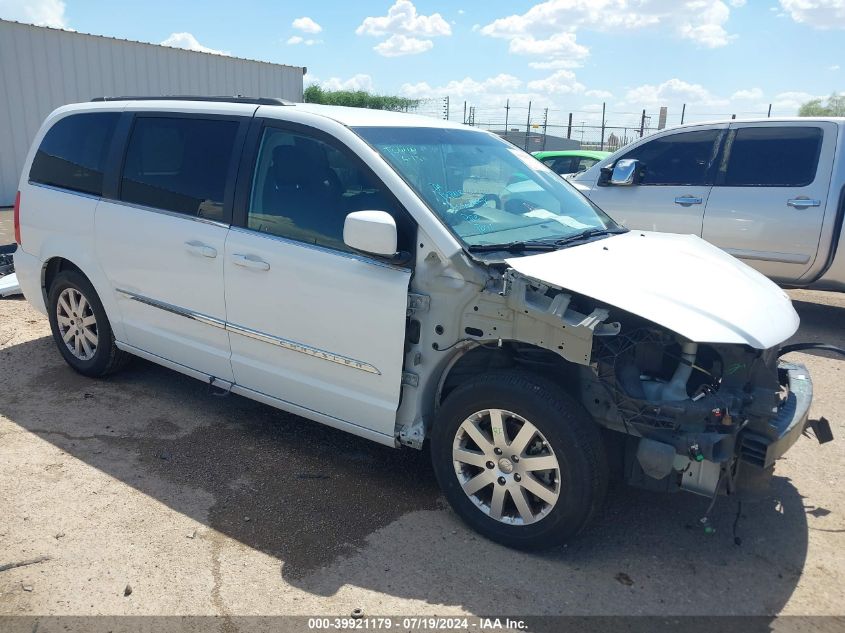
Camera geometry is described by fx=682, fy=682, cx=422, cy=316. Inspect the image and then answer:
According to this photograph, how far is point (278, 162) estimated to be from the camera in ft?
12.3

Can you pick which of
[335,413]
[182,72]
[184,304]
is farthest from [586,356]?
[182,72]

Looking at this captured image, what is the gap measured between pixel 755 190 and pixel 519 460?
497 centimetres

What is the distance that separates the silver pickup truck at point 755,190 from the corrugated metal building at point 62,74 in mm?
11930

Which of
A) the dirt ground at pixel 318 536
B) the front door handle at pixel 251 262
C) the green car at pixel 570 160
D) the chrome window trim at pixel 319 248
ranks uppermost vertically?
the green car at pixel 570 160

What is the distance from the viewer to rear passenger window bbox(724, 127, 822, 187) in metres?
6.48

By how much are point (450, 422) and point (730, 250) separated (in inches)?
188

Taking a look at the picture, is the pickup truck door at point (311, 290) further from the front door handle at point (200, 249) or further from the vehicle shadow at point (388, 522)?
the vehicle shadow at point (388, 522)

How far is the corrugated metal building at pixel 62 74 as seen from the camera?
13.3m

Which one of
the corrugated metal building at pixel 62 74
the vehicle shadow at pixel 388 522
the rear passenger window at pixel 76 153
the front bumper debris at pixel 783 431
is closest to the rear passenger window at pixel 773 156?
the vehicle shadow at pixel 388 522

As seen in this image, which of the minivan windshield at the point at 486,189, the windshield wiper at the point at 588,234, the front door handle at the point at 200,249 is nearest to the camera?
the minivan windshield at the point at 486,189

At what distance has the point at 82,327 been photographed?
4.93 metres

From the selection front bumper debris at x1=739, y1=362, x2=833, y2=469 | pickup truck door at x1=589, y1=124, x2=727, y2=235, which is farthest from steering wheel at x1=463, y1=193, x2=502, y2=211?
pickup truck door at x1=589, y1=124, x2=727, y2=235

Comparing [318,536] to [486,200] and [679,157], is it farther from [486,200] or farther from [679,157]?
[679,157]

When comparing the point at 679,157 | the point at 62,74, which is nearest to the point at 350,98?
the point at 62,74
